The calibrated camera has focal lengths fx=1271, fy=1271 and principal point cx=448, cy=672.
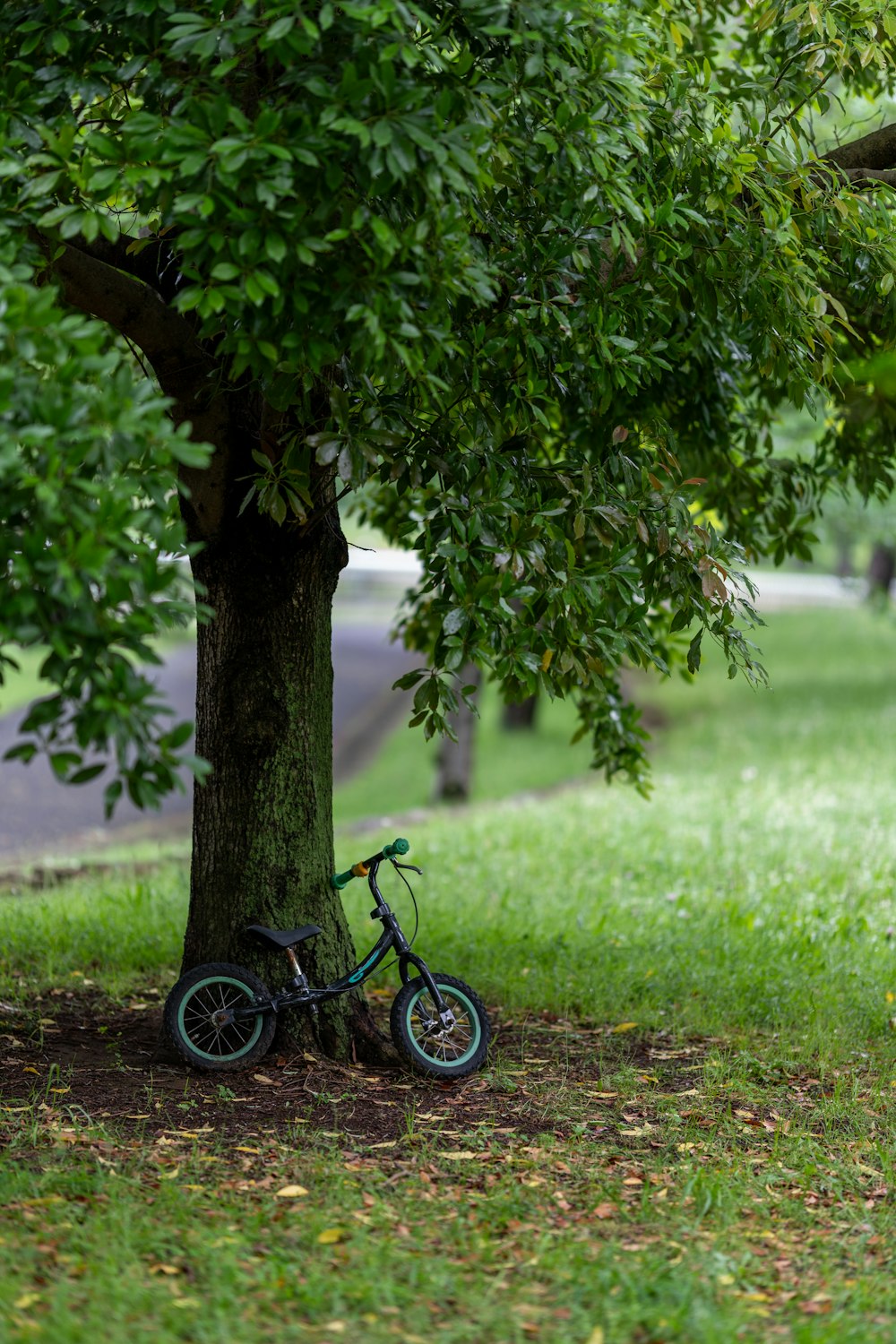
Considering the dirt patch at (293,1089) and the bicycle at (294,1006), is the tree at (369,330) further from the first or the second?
the dirt patch at (293,1089)

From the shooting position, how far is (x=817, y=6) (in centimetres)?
467

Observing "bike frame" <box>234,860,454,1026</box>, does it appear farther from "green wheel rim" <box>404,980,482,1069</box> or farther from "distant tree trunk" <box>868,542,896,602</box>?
"distant tree trunk" <box>868,542,896,602</box>

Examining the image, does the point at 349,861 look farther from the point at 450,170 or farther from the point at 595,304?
the point at 450,170

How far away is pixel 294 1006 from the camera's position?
16.3 feet

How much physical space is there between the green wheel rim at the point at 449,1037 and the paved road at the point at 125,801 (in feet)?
10.6

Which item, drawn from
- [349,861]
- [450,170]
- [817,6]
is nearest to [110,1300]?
[450,170]

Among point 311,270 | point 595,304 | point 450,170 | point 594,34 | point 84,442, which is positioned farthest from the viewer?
point 595,304

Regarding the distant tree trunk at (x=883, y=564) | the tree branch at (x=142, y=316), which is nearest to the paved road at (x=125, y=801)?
the tree branch at (x=142, y=316)

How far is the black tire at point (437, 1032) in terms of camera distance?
4.98 m

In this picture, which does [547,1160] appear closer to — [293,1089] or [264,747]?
[293,1089]

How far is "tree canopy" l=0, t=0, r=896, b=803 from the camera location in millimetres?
3182

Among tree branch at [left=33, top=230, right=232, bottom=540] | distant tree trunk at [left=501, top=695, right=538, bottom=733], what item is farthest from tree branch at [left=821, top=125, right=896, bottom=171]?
distant tree trunk at [left=501, top=695, right=538, bottom=733]

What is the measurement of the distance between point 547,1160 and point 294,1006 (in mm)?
1217

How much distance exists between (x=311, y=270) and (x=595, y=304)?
121cm
